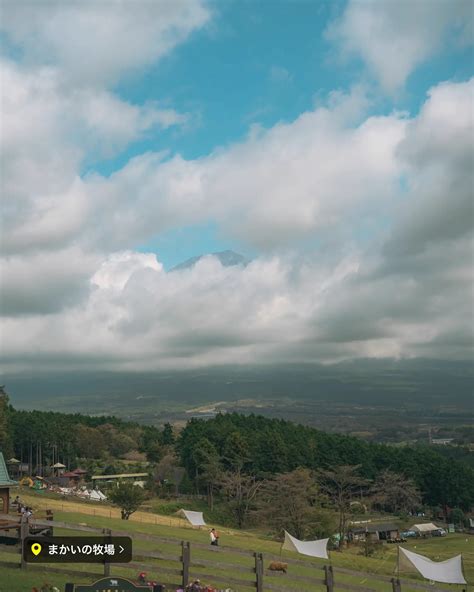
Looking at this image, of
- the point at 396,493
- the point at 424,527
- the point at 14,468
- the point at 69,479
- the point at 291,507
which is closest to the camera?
the point at 291,507

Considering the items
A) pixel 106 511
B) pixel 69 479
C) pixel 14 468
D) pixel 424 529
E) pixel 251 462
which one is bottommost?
pixel 424 529

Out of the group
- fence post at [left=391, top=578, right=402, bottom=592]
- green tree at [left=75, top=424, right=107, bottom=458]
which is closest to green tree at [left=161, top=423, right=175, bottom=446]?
green tree at [left=75, top=424, right=107, bottom=458]

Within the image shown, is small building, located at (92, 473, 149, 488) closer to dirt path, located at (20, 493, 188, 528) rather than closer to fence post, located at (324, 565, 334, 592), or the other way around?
dirt path, located at (20, 493, 188, 528)

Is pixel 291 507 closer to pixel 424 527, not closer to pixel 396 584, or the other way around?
pixel 424 527

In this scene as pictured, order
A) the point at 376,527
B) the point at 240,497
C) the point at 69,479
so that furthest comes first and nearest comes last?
the point at 69,479, the point at 376,527, the point at 240,497

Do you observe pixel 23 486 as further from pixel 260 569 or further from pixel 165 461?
pixel 260 569

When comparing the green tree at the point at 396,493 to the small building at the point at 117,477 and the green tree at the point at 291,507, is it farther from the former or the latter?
the small building at the point at 117,477

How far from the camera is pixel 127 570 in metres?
17.6

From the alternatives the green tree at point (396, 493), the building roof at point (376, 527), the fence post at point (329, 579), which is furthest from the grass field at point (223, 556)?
the green tree at point (396, 493)

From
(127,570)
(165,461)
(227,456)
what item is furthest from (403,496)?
(127,570)

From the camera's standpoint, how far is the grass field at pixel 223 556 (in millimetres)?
15250

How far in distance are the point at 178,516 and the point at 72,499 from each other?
1130 centimetres

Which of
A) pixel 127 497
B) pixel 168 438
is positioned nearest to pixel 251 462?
pixel 168 438

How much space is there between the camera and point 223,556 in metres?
27.8
